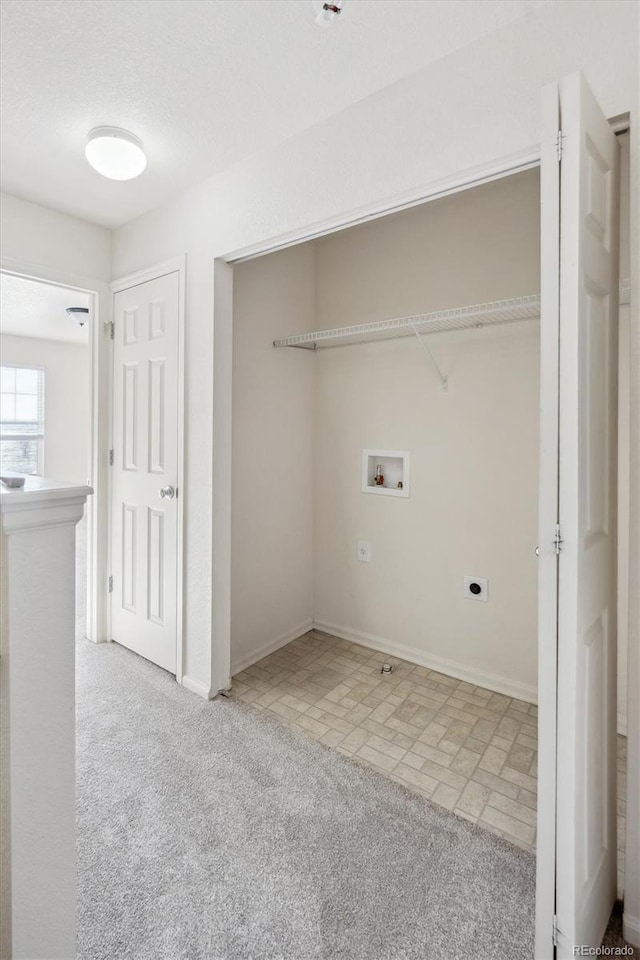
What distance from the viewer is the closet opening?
2.22 meters

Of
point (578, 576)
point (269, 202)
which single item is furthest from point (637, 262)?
point (269, 202)

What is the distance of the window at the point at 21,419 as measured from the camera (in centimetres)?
605

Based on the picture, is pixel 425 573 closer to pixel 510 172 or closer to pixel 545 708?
pixel 545 708

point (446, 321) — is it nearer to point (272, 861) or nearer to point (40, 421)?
point (272, 861)

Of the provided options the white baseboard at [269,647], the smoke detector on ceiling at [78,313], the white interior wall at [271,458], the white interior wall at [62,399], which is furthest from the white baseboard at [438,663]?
the white interior wall at [62,399]

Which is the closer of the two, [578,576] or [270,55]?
[578,576]

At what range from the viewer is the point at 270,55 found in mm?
1529

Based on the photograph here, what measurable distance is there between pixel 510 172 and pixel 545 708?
5.00 feet

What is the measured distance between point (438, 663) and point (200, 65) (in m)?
2.87

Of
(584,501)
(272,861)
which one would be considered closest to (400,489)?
(584,501)

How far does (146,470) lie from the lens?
262 centimetres

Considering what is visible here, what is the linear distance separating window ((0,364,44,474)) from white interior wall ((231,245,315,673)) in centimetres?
489

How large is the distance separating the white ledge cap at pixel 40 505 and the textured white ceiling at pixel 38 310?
2.76 metres

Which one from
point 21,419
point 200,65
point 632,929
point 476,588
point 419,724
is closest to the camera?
point 632,929
